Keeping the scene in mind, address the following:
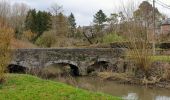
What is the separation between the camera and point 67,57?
1161 inches

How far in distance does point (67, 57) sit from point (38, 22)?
21824mm

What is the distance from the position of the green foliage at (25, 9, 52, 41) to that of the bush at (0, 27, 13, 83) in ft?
116

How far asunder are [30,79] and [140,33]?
1022 cm

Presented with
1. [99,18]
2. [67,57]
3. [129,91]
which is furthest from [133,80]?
[99,18]

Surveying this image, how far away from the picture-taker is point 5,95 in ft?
37.7

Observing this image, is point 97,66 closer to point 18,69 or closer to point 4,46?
point 18,69

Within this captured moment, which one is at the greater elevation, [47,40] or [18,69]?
[47,40]

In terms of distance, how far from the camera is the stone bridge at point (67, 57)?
27.6 meters

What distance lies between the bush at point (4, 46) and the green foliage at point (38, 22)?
35228mm

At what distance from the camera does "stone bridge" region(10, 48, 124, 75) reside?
27.6m

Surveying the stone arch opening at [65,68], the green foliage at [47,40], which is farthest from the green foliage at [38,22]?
the stone arch opening at [65,68]

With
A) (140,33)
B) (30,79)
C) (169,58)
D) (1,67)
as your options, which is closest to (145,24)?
(140,33)

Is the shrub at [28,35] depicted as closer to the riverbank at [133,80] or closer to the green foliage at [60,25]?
the green foliage at [60,25]

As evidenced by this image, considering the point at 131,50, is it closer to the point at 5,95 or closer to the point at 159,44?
the point at 159,44
